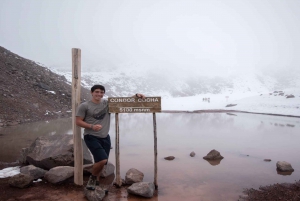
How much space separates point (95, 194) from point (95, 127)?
1.52 m

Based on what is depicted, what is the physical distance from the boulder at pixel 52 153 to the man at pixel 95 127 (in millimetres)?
2101

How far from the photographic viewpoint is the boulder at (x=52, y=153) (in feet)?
22.1

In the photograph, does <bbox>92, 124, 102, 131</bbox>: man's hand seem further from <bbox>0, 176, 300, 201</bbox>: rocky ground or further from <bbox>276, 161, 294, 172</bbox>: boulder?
<bbox>276, 161, 294, 172</bbox>: boulder

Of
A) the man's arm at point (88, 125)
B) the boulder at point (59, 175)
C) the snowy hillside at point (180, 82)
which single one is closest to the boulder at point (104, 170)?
the boulder at point (59, 175)

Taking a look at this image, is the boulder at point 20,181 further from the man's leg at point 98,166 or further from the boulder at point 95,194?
the man's leg at point 98,166

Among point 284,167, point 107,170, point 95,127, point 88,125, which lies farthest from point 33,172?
point 284,167

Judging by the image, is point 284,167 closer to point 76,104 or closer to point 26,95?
point 76,104

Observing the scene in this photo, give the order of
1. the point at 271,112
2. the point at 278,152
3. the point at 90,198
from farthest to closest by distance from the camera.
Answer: the point at 271,112 < the point at 278,152 < the point at 90,198

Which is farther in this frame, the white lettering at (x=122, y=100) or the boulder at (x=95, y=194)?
the white lettering at (x=122, y=100)

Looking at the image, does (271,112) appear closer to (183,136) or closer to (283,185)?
(183,136)

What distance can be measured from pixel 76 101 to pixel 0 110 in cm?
1512

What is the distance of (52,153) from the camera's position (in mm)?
6891

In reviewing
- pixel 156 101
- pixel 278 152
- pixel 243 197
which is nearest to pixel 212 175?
pixel 243 197

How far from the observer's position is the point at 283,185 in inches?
236
